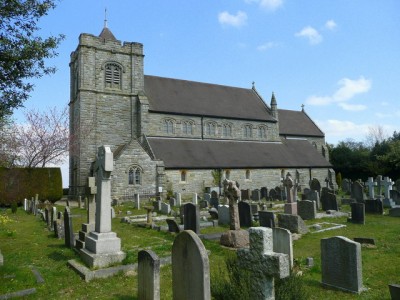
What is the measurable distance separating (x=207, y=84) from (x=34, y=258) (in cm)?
3034

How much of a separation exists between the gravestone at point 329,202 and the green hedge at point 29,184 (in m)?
20.2

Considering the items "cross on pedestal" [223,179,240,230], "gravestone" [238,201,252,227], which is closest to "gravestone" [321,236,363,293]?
"cross on pedestal" [223,179,240,230]

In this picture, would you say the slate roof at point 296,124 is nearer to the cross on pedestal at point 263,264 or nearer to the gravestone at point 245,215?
the gravestone at point 245,215

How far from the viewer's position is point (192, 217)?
10727 millimetres

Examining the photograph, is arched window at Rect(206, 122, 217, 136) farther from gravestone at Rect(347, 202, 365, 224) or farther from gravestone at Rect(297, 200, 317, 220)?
gravestone at Rect(347, 202, 365, 224)

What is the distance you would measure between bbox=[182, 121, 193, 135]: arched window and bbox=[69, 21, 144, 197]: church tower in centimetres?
453

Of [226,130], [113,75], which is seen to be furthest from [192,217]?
[226,130]

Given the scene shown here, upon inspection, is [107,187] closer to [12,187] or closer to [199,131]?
[12,187]

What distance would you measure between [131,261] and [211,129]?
83.3 ft

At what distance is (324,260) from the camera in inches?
230

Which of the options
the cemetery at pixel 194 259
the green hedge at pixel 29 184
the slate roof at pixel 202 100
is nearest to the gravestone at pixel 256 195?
the cemetery at pixel 194 259

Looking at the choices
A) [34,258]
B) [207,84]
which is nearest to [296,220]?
[34,258]

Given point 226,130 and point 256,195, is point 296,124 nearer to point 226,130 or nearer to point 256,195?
point 226,130

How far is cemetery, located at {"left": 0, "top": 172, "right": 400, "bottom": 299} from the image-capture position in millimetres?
3916
